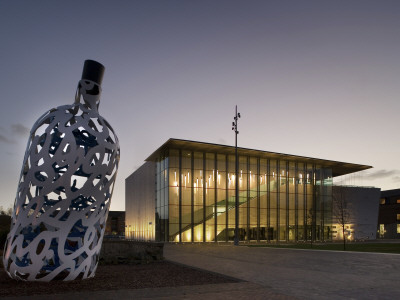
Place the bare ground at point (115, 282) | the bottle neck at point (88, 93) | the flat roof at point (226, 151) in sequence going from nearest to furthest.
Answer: the bare ground at point (115, 282)
the bottle neck at point (88, 93)
the flat roof at point (226, 151)

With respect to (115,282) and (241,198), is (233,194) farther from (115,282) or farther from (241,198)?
(115,282)

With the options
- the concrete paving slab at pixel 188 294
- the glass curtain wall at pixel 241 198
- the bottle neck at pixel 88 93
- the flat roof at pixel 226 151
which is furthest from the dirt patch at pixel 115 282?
the glass curtain wall at pixel 241 198

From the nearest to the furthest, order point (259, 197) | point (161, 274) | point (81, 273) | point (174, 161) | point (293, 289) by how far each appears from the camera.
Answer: point (293, 289) → point (81, 273) → point (161, 274) → point (174, 161) → point (259, 197)

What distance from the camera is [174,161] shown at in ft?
142

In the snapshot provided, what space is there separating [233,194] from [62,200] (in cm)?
3698

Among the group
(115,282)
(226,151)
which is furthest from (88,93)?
(226,151)

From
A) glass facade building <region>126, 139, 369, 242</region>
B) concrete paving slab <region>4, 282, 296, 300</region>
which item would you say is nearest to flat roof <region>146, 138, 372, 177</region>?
glass facade building <region>126, 139, 369, 242</region>

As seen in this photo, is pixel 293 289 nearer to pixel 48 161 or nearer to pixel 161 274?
pixel 161 274

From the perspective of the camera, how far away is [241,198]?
153 feet

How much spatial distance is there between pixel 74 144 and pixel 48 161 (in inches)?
30.9

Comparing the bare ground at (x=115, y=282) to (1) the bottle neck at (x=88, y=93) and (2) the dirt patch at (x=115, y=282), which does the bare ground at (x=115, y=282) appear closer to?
(2) the dirt patch at (x=115, y=282)

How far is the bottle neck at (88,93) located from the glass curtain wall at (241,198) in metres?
31.7

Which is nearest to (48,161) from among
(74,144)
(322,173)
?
(74,144)

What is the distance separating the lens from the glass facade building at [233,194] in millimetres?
43281
